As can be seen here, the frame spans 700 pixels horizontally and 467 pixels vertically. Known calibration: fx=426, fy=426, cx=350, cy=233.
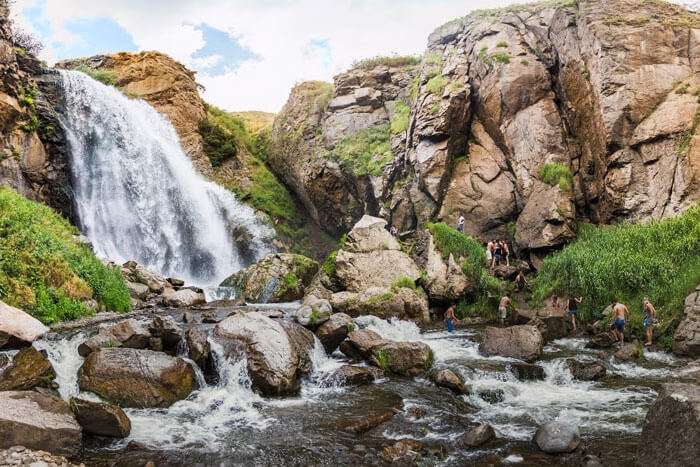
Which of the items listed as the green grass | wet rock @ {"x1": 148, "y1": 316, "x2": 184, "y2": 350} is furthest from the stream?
the green grass

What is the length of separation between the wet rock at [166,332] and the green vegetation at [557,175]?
18.9m

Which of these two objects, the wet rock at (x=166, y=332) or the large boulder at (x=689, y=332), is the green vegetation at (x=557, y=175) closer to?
the large boulder at (x=689, y=332)

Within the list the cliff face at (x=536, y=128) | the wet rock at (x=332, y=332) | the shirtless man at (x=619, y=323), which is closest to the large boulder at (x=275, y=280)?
the wet rock at (x=332, y=332)

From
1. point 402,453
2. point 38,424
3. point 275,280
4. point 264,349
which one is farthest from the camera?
point 275,280

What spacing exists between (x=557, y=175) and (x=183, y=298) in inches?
727

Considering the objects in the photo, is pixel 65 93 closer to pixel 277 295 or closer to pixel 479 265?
pixel 277 295

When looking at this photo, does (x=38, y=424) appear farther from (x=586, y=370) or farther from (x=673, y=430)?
(x=586, y=370)

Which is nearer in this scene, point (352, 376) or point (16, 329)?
point (16, 329)

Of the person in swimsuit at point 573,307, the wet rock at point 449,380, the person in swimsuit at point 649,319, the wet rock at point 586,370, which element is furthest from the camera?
the person in swimsuit at point 573,307

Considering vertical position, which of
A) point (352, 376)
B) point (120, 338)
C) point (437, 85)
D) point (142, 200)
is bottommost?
point (352, 376)

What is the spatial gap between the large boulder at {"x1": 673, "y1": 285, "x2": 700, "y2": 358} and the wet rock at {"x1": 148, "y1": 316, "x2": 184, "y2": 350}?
13061 mm

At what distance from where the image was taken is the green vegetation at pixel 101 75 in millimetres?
30641

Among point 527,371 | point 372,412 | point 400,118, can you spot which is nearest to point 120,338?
point 372,412

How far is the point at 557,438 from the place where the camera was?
6469 millimetres
